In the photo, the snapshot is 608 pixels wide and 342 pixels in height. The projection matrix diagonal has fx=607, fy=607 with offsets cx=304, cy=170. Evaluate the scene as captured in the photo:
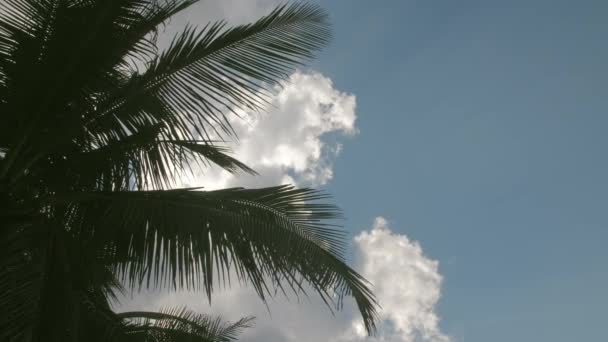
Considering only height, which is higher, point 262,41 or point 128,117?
point 262,41

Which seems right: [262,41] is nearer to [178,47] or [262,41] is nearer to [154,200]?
[178,47]

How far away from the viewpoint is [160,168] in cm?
511

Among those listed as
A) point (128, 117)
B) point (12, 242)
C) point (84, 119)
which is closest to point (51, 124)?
point (84, 119)

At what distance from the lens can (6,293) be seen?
4.05 m

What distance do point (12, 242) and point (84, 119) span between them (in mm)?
1077

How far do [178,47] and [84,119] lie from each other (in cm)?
95

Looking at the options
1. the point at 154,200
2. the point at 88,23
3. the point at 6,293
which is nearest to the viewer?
the point at 6,293

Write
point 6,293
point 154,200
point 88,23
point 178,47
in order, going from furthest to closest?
point 178,47 < point 154,200 < point 88,23 < point 6,293

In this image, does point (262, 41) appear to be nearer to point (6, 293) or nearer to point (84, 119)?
point (84, 119)

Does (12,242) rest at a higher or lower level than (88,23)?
lower

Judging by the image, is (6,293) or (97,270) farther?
(97,270)

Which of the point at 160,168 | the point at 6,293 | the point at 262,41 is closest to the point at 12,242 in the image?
the point at 6,293

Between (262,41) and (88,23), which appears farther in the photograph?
(262,41)

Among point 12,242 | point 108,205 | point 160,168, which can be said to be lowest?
point 12,242
